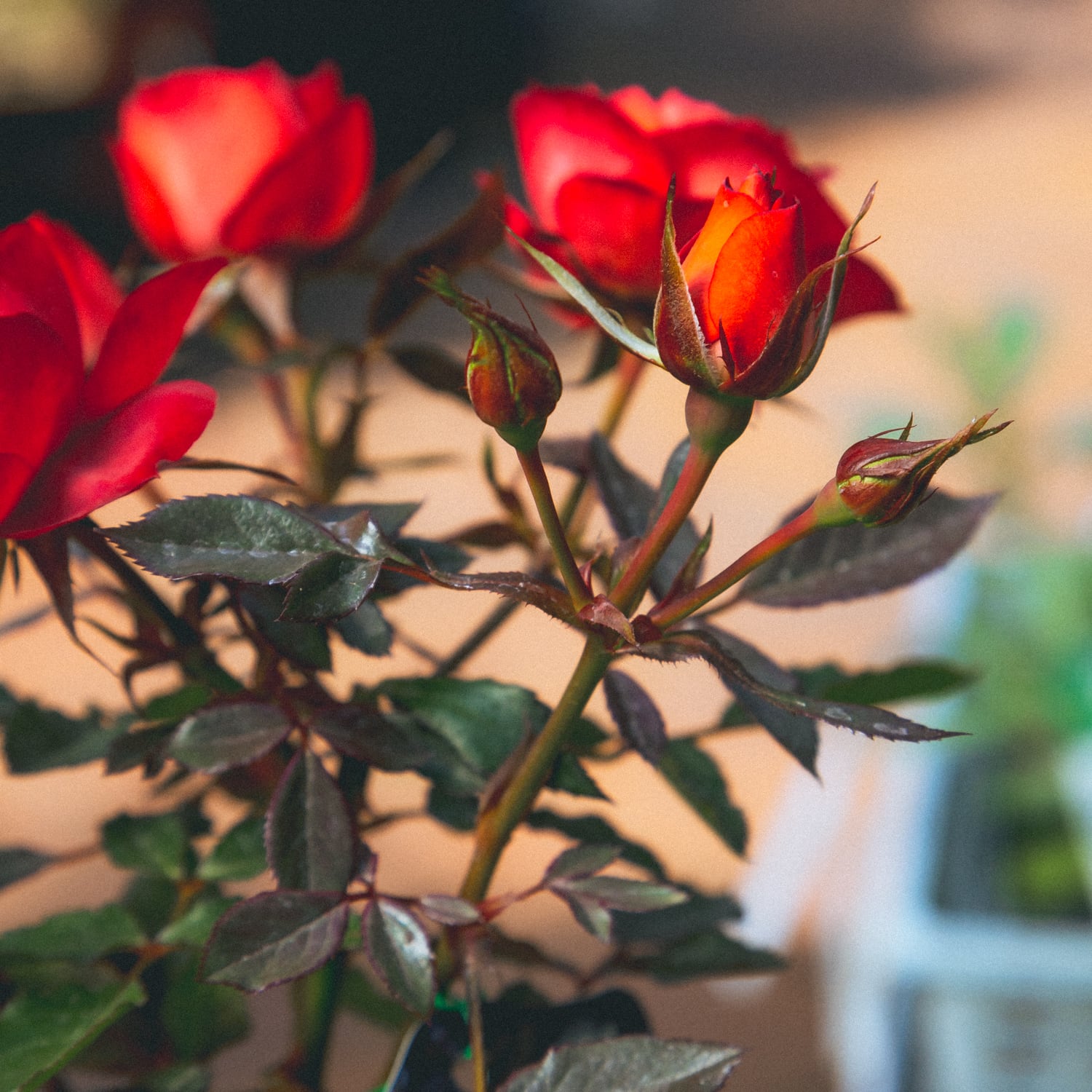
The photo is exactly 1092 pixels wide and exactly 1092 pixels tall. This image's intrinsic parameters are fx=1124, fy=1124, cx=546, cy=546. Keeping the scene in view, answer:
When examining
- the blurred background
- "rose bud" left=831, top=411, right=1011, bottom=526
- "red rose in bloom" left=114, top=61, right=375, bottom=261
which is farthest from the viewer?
the blurred background

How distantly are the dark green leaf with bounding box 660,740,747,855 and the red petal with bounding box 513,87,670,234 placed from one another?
11 centimetres

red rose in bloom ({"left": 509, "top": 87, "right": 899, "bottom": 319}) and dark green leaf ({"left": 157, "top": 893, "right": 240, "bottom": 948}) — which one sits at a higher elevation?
red rose in bloom ({"left": 509, "top": 87, "right": 899, "bottom": 319})

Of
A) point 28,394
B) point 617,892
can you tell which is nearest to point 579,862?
point 617,892

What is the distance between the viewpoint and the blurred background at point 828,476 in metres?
0.72

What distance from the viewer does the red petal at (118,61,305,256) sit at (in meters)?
0.25

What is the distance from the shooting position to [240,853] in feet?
0.72

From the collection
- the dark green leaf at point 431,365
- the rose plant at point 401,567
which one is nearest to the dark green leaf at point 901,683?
the rose plant at point 401,567

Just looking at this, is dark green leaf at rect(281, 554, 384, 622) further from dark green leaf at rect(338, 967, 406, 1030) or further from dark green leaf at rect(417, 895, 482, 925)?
dark green leaf at rect(338, 967, 406, 1030)

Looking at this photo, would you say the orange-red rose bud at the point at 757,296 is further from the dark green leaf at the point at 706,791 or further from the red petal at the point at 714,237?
the dark green leaf at the point at 706,791

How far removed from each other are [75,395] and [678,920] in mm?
162

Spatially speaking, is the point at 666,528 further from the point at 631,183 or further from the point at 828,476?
the point at 828,476

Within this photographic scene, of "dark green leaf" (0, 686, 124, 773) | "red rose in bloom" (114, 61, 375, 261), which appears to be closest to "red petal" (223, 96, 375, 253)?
"red rose in bloom" (114, 61, 375, 261)

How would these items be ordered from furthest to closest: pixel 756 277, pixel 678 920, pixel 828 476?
1. pixel 828 476
2. pixel 678 920
3. pixel 756 277

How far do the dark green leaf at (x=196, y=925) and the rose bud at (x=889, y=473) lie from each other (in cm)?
14
